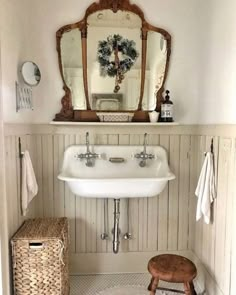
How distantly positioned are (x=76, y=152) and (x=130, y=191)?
0.53 m

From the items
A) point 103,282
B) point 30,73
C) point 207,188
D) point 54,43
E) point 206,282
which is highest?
point 54,43

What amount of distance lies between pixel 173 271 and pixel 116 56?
4.97ft

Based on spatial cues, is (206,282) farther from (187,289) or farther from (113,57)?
(113,57)

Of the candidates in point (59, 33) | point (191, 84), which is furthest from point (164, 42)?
point (59, 33)

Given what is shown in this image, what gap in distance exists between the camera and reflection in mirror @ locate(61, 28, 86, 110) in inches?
81.4

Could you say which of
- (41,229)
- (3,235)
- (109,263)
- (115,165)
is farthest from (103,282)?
(3,235)

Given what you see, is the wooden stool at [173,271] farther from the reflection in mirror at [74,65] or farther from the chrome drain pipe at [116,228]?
the reflection in mirror at [74,65]

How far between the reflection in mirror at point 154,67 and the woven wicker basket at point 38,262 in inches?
46.2

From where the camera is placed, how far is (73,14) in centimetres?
206

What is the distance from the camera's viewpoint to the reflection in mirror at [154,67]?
2113 mm

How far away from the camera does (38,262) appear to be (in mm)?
1598

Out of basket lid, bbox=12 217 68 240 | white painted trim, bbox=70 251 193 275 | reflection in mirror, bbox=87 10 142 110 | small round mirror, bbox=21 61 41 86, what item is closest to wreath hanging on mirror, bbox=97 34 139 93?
reflection in mirror, bbox=87 10 142 110

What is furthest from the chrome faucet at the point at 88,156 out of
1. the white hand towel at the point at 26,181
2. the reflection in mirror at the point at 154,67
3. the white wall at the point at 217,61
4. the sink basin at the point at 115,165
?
the white wall at the point at 217,61

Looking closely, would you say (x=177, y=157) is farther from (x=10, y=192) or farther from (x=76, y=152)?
(x=10, y=192)
